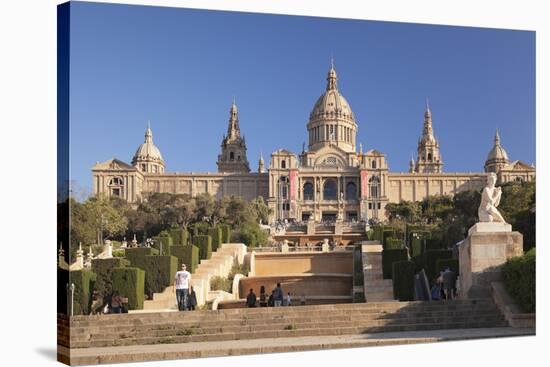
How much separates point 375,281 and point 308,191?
47437 millimetres

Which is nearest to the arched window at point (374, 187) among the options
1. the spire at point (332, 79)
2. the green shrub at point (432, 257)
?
the green shrub at point (432, 257)

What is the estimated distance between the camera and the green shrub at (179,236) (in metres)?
25.0

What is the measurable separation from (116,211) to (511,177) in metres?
9.49

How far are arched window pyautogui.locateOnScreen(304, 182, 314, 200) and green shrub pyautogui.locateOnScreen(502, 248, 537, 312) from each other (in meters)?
50.3

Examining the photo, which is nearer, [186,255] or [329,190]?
[186,255]

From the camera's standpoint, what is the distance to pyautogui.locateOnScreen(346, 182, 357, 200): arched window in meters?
69.2

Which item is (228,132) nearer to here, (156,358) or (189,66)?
(189,66)

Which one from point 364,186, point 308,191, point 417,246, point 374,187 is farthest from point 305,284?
point 308,191

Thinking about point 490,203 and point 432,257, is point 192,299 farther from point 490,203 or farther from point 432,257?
point 490,203

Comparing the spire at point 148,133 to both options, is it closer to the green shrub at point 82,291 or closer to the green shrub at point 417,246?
the green shrub at point 82,291

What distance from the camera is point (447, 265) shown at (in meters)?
20.6

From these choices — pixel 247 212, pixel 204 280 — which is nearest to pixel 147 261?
pixel 204 280

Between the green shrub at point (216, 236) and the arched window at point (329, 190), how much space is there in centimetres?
4303

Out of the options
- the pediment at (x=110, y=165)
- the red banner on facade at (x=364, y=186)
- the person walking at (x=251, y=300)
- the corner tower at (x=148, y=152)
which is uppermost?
the red banner on facade at (x=364, y=186)
